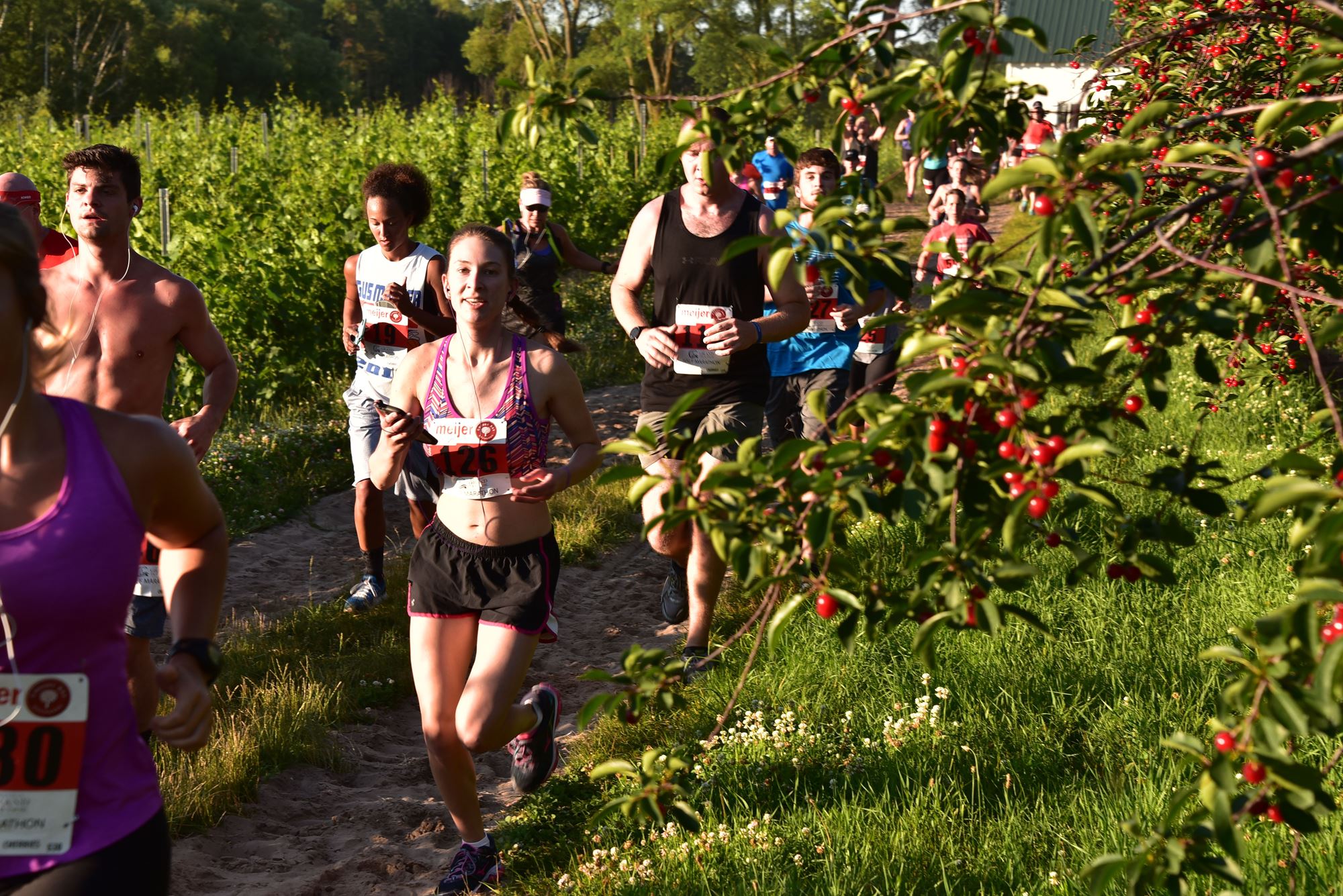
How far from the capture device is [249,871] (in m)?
4.16

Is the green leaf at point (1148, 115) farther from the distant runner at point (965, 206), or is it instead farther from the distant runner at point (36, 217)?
the distant runner at point (965, 206)

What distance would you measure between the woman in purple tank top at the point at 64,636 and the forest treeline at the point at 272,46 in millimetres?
34290

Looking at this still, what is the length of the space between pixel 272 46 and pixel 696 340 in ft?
227

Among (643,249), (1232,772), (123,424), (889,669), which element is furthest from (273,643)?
(1232,772)

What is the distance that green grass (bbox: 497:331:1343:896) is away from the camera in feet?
11.5

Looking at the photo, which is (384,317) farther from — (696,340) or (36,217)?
(696,340)

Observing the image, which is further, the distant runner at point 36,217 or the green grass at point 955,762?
the distant runner at point 36,217

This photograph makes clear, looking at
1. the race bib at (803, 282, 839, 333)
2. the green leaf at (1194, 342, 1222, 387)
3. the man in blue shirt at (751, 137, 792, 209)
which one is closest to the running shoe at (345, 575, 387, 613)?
the race bib at (803, 282, 839, 333)

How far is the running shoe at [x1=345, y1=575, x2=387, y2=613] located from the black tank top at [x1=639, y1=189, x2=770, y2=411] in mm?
2073

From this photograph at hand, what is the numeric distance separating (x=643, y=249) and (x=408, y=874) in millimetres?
2698

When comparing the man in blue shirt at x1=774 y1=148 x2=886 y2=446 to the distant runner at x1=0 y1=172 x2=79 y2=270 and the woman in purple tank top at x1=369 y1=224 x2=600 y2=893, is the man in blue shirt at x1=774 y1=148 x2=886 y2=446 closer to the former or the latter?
the woman in purple tank top at x1=369 y1=224 x2=600 y2=893

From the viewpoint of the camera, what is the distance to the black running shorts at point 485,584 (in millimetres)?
3969

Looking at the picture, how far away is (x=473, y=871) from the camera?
389 cm

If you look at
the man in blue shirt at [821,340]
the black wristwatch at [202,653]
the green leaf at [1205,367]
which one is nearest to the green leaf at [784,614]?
the green leaf at [1205,367]
